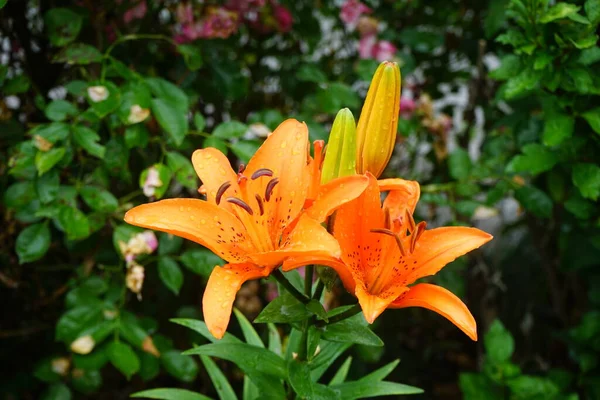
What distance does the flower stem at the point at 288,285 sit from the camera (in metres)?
0.71

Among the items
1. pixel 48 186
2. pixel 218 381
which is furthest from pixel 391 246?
pixel 48 186

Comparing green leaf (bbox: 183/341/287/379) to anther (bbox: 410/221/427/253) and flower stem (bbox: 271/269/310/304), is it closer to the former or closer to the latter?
flower stem (bbox: 271/269/310/304)

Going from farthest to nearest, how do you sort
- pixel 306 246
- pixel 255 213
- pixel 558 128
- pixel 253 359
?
pixel 558 128, pixel 253 359, pixel 255 213, pixel 306 246

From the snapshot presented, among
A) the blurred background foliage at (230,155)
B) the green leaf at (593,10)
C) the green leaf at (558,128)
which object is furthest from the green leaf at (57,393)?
the green leaf at (593,10)

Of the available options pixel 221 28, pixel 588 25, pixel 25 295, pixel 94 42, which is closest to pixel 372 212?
pixel 588 25

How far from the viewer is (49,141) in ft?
3.56

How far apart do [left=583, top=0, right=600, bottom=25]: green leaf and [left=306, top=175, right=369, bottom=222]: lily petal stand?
1.90 feet

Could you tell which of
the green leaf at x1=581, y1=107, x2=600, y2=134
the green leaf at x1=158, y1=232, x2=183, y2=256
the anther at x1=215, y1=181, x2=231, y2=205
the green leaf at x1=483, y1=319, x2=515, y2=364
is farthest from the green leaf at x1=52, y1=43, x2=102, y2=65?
the green leaf at x1=483, y1=319, x2=515, y2=364

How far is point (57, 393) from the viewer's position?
132 cm

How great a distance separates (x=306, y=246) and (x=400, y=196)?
189mm

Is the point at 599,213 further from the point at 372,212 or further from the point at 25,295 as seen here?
the point at 25,295

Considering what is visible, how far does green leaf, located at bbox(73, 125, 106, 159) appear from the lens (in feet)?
3.53

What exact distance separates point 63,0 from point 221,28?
0.33m

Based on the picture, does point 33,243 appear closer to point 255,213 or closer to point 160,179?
point 160,179
